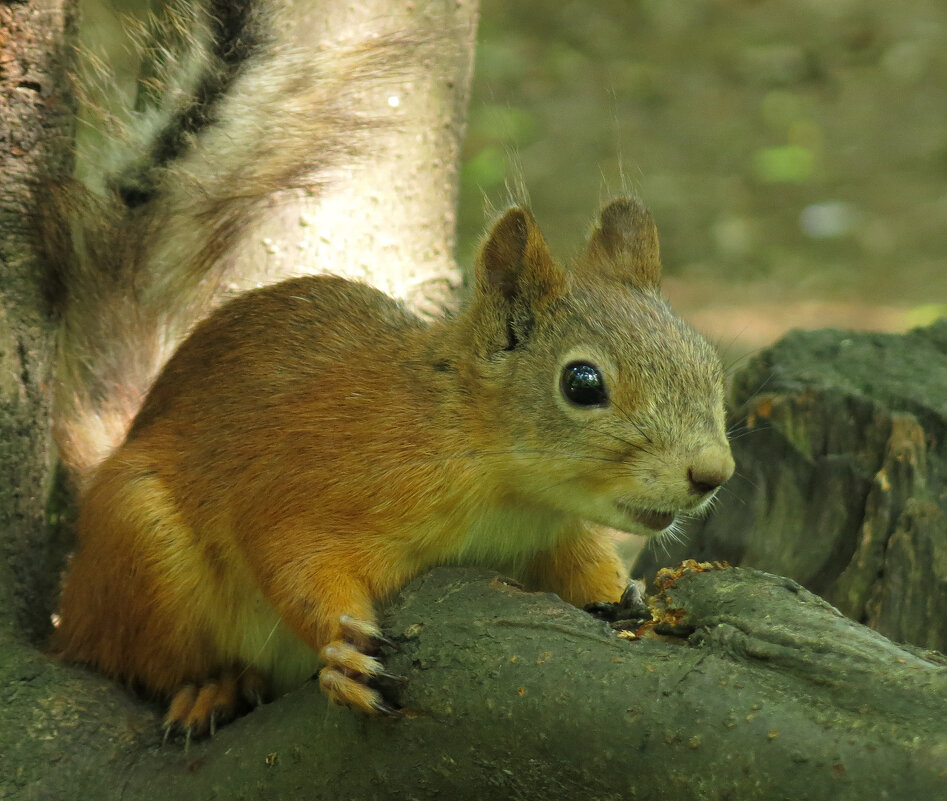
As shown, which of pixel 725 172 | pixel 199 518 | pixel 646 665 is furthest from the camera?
pixel 725 172

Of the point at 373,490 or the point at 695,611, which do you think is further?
the point at 373,490

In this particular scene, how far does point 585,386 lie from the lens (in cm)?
206

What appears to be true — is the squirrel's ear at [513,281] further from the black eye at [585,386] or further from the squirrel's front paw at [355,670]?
the squirrel's front paw at [355,670]

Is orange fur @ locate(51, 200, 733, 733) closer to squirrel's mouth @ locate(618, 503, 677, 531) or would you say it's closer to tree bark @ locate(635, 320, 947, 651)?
squirrel's mouth @ locate(618, 503, 677, 531)

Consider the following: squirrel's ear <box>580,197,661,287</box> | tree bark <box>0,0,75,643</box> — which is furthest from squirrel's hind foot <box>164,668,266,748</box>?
squirrel's ear <box>580,197,661,287</box>

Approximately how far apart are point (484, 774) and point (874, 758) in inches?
21.6

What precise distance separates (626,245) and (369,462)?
77cm

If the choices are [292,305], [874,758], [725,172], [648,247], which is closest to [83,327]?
[292,305]

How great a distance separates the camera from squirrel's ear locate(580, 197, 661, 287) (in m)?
2.42

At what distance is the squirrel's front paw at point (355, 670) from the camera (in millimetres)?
1700

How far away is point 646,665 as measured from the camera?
1512 millimetres

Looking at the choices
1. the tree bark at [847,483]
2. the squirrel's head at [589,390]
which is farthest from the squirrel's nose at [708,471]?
the tree bark at [847,483]

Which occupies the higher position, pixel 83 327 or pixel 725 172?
pixel 725 172

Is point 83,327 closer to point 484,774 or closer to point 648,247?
point 648,247
